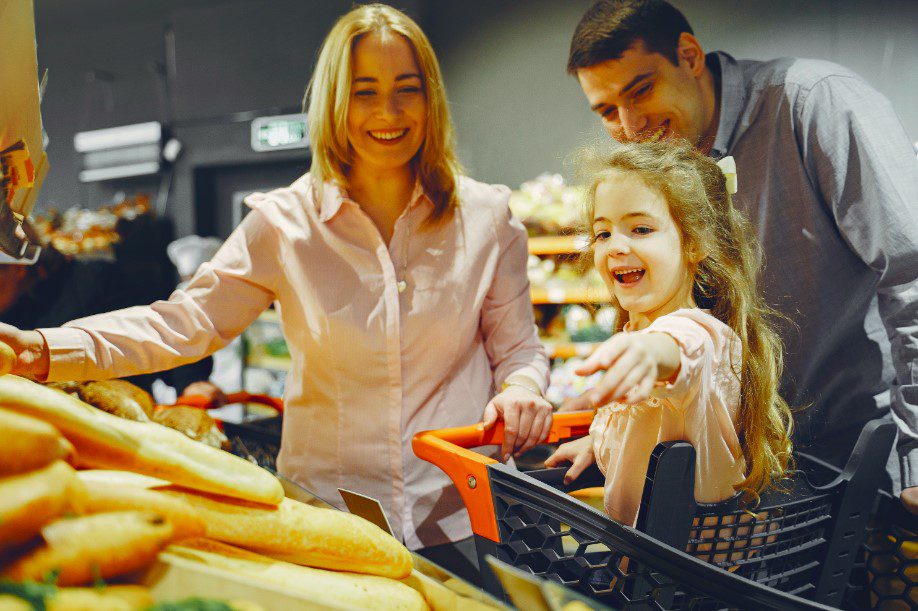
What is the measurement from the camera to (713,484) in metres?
1.00

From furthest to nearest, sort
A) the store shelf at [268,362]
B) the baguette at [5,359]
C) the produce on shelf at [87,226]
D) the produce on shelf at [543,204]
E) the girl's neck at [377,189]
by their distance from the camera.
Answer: the store shelf at [268,362] < the produce on shelf at [543,204] < the produce on shelf at [87,226] < the girl's neck at [377,189] < the baguette at [5,359]

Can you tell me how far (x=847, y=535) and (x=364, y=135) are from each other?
43.0 inches

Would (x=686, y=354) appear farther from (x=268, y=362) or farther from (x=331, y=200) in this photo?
(x=268, y=362)

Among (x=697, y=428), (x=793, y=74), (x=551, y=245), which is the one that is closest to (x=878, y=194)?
(x=793, y=74)

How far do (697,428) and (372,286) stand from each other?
73cm

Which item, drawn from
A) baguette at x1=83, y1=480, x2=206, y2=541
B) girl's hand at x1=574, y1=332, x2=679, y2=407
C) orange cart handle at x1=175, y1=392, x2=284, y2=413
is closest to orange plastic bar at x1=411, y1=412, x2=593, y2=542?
girl's hand at x1=574, y1=332, x2=679, y2=407

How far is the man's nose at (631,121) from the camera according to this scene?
1.29 meters

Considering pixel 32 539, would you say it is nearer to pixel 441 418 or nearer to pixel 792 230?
pixel 441 418

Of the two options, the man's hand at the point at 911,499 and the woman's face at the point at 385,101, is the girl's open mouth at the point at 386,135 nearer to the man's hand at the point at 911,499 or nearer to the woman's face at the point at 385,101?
the woman's face at the point at 385,101

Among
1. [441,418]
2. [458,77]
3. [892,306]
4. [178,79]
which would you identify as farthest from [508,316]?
[178,79]

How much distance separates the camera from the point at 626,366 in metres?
0.68

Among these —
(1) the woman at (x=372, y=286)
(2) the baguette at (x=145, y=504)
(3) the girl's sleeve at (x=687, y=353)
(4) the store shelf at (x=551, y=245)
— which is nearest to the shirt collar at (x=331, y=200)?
(1) the woman at (x=372, y=286)

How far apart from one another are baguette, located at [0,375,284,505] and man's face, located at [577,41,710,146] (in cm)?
91

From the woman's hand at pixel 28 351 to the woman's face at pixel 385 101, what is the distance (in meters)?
0.69
